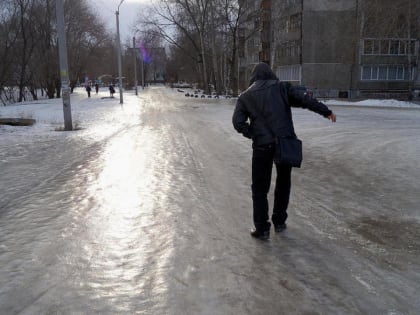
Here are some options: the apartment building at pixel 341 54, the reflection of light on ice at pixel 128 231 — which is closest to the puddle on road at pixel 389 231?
the reflection of light on ice at pixel 128 231

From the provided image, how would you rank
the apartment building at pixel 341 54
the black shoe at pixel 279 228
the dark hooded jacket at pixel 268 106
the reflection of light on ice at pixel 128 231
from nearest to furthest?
the reflection of light on ice at pixel 128 231, the dark hooded jacket at pixel 268 106, the black shoe at pixel 279 228, the apartment building at pixel 341 54

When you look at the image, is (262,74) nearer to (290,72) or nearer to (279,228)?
(279,228)

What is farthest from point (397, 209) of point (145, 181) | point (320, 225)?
point (145, 181)

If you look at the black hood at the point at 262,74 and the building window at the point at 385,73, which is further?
the building window at the point at 385,73

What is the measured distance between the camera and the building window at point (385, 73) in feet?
139

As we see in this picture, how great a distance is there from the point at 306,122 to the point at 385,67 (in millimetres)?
31871

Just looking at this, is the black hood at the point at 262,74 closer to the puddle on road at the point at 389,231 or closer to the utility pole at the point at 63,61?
the puddle on road at the point at 389,231

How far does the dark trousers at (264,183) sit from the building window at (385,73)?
41477 mm

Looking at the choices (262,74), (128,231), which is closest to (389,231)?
(262,74)

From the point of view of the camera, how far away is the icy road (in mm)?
3258

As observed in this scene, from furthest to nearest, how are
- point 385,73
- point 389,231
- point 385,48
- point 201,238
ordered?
point 385,73 < point 385,48 < point 389,231 < point 201,238

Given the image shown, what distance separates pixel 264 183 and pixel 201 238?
0.91 meters

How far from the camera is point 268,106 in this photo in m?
4.24

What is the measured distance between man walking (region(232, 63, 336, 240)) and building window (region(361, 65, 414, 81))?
136 ft
